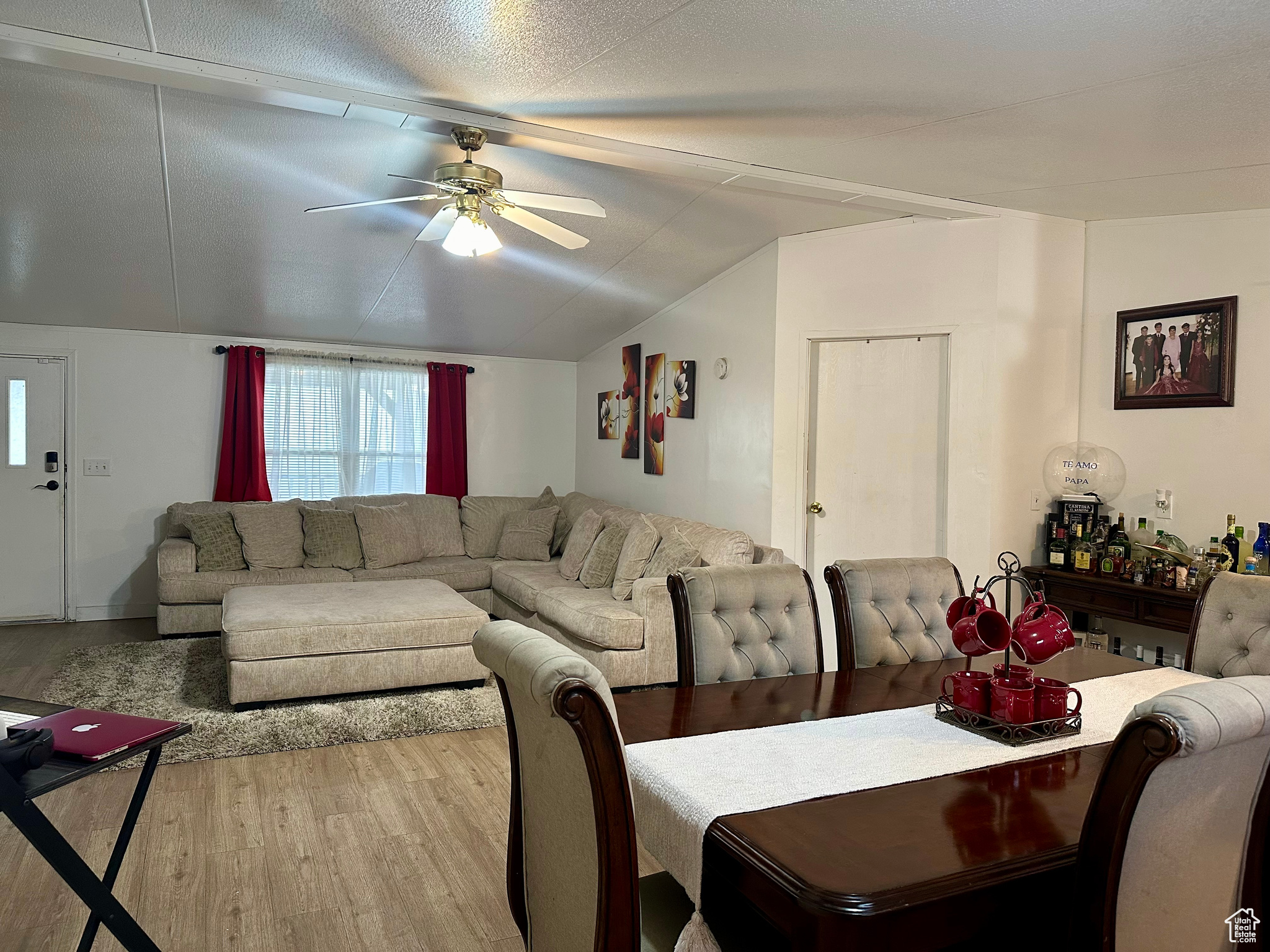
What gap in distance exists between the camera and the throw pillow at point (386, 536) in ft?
19.7

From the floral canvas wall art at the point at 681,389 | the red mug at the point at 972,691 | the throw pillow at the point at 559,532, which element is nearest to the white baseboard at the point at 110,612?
the throw pillow at the point at 559,532

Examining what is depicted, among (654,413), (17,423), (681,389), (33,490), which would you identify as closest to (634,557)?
(681,389)

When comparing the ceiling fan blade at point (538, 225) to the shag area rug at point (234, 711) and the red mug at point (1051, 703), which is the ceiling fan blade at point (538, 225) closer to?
the shag area rug at point (234, 711)

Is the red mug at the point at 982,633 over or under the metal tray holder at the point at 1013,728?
over

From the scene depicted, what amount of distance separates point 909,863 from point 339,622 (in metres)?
3.41

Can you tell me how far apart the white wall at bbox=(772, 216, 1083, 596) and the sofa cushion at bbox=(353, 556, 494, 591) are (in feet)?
10.6

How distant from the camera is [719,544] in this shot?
14.5 ft

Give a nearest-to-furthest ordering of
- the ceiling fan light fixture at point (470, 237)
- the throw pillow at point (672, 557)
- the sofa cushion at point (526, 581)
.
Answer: the ceiling fan light fixture at point (470, 237), the throw pillow at point (672, 557), the sofa cushion at point (526, 581)

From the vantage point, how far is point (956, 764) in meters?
1.64

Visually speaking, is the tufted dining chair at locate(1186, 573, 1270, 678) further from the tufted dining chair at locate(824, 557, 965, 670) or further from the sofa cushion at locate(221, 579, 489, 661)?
the sofa cushion at locate(221, 579, 489, 661)

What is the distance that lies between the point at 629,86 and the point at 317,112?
1127 millimetres

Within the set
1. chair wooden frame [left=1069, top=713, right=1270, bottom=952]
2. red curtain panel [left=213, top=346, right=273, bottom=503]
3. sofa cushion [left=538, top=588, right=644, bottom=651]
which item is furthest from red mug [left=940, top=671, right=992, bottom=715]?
red curtain panel [left=213, top=346, right=273, bottom=503]

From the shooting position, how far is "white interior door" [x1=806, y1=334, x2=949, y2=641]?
14.1 ft

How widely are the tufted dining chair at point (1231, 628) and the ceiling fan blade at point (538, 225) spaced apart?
243 cm
